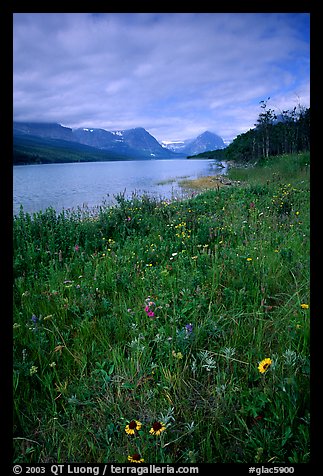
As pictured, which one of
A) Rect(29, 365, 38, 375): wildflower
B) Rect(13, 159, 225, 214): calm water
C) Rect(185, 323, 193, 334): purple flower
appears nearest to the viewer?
Rect(29, 365, 38, 375): wildflower

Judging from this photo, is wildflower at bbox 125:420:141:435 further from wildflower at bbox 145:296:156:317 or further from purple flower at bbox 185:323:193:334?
wildflower at bbox 145:296:156:317

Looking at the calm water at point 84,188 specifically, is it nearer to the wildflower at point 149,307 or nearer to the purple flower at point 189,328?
the wildflower at point 149,307

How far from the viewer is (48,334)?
214 centimetres

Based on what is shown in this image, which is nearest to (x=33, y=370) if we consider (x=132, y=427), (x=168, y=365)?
(x=132, y=427)

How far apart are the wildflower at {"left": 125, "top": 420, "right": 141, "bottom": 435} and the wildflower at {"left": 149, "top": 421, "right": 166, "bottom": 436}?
76 millimetres

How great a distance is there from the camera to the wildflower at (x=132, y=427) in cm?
136

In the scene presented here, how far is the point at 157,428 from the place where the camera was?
1.34 m

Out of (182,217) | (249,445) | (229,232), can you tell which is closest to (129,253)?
(229,232)

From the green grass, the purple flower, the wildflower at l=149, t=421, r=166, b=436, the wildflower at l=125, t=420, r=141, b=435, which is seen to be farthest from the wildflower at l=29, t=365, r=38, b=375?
the purple flower

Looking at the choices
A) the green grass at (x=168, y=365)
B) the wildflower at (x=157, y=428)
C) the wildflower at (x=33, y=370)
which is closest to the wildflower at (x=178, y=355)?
the green grass at (x=168, y=365)

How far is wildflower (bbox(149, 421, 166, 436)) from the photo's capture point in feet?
4.34

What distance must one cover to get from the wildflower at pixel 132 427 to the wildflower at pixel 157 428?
8cm
